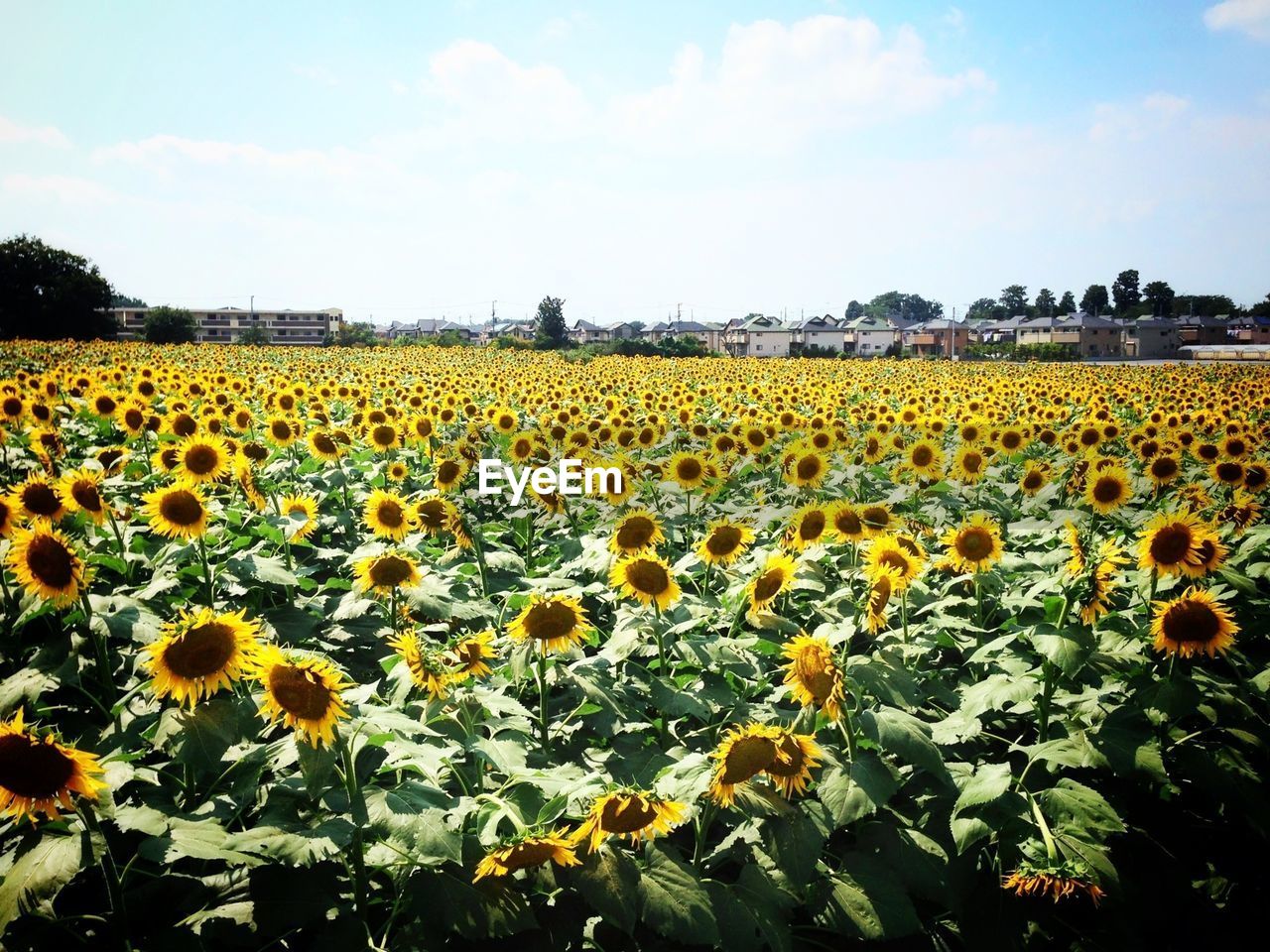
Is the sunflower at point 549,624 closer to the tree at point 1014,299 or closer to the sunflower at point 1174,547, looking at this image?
the sunflower at point 1174,547

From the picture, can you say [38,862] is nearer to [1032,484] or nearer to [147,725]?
[147,725]

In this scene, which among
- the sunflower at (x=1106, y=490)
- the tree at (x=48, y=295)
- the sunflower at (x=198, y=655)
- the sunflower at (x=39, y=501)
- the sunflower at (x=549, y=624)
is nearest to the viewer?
the sunflower at (x=198, y=655)

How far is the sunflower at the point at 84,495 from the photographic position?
3924mm

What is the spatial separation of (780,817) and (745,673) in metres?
0.88

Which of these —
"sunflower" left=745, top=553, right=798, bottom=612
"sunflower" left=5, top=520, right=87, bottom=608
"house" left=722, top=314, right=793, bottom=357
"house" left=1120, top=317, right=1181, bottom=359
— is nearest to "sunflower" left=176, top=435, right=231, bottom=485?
"sunflower" left=5, top=520, right=87, bottom=608

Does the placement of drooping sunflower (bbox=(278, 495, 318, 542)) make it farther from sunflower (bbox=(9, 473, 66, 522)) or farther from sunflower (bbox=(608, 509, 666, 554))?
sunflower (bbox=(608, 509, 666, 554))

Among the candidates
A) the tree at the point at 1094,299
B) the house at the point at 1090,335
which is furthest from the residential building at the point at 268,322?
the tree at the point at 1094,299

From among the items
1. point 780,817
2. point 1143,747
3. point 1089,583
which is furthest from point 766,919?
point 1089,583

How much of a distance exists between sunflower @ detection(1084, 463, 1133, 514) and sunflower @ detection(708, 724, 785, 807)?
4602 mm

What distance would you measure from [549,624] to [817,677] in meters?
1.00

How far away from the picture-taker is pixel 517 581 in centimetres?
501

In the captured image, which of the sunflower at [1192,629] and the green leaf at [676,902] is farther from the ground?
the sunflower at [1192,629]

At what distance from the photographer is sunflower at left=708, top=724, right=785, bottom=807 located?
230 cm

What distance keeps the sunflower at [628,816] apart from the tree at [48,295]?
232 feet
